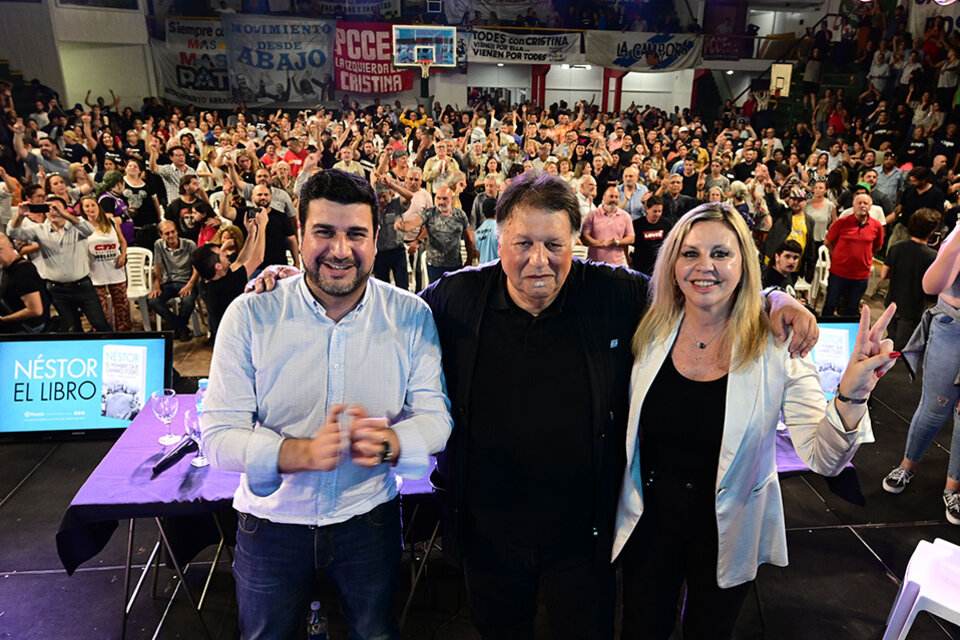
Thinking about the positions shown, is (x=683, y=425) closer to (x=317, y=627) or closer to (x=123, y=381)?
(x=317, y=627)

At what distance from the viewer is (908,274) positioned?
4988 mm

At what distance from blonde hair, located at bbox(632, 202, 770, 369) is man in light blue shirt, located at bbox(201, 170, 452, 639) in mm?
660

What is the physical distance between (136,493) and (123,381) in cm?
104

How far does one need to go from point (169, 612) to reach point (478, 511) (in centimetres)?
189

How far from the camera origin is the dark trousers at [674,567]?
185 centimetres

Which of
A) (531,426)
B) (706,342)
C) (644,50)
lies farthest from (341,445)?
(644,50)

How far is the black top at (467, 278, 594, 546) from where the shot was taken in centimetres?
178

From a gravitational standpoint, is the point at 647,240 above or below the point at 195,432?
above

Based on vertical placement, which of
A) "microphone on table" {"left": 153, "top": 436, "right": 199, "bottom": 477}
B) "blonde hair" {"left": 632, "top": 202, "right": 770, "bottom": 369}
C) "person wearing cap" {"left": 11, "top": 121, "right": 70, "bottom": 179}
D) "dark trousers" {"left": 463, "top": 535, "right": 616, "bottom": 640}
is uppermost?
"person wearing cap" {"left": 11, "top": 121, "right": 70, "bottom": 179}

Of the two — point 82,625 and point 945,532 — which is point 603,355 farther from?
point 945,532

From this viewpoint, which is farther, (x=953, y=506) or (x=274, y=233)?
(x=274, y=233)

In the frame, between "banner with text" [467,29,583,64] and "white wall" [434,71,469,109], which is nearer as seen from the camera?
"banner with text" [467,29,583,64]

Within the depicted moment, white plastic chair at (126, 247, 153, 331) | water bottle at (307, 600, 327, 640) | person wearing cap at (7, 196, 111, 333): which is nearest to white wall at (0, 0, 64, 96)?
white plastic chair at (126, 247, 153, 331)

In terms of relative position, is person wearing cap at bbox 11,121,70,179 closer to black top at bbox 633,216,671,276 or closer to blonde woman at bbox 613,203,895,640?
black top at bbox 633,216,671,276
